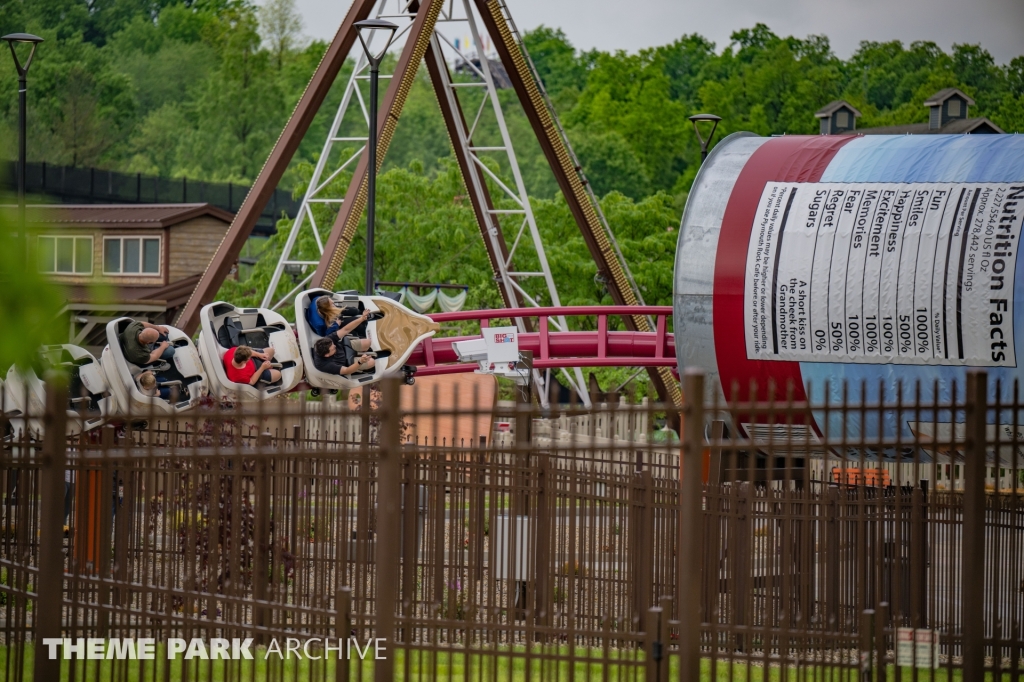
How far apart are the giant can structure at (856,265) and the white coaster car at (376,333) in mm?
2931

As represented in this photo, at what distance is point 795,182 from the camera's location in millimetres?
10758

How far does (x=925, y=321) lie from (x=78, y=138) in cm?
5972

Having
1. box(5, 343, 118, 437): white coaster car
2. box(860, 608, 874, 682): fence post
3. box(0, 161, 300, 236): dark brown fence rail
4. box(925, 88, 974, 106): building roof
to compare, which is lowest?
box(860, 608, 874, 682): fence post

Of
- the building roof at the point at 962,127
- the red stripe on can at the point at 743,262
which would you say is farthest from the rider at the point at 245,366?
the building roof at the point at 962,127

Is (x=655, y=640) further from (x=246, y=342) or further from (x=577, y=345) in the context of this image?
(x=577, y=345)

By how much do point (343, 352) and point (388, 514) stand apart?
6.50 metres

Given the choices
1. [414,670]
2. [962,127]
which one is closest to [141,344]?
[414,670]

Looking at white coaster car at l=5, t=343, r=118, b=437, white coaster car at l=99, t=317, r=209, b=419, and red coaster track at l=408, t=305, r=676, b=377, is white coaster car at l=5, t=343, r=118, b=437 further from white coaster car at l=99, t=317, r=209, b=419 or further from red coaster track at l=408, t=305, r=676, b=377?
Answer: red coaster track at l=408, t=305, r=676, b=377

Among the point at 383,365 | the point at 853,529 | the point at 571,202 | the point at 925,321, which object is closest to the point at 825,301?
the point at 925,321

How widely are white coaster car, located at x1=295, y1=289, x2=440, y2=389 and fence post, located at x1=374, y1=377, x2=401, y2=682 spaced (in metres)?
6.12

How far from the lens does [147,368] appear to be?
10.8m

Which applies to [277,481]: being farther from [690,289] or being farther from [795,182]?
[795,182]

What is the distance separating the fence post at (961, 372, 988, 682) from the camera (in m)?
6.12

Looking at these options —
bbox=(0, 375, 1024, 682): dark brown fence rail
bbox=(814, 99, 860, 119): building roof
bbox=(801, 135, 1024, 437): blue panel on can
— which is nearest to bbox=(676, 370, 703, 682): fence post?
bbox=(0, 375, 1024, 682): dark brown fence rail
